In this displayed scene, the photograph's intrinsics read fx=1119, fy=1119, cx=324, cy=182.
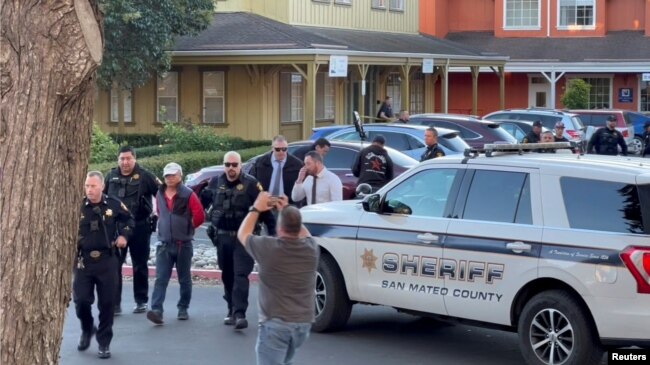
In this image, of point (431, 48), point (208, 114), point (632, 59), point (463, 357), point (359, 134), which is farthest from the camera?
point (632, 59)

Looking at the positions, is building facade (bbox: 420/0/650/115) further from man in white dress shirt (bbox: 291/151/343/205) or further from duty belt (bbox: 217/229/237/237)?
duty belt (bbox: 217/229/237/237)

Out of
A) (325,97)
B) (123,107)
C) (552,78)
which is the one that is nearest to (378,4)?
(325,97)

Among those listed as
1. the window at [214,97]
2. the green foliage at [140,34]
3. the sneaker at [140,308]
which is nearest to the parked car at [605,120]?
the window at [214,97]

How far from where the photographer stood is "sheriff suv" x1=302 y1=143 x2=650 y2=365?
28.0 feet

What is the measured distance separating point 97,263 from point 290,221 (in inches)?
125

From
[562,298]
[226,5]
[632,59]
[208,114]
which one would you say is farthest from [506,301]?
[632,59]

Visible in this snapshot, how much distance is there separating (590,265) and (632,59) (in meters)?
38.4

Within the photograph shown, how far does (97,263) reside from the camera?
9898 millimetres

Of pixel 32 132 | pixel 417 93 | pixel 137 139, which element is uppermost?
pixel 417 93

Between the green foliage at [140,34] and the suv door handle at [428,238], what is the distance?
18.3 meters

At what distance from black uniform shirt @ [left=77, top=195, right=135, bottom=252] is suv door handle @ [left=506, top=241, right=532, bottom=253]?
355 cm

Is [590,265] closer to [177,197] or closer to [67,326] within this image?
[177,197]

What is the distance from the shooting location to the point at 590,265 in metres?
8.61

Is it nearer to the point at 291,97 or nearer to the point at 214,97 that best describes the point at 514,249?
the point at 214,97
